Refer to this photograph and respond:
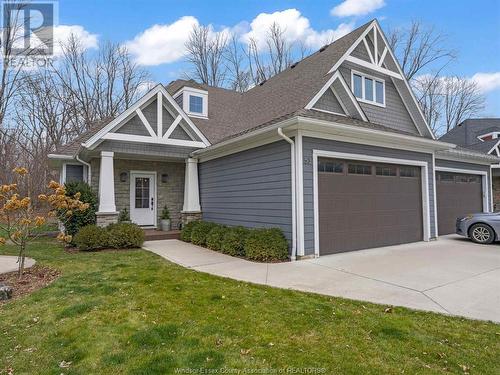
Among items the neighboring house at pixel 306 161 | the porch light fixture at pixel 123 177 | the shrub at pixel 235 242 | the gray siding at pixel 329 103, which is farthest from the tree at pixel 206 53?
the shrub at pixel 235 242

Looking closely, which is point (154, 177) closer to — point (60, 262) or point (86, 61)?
point (60, 262)

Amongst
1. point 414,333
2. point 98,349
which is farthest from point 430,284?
point 98,349

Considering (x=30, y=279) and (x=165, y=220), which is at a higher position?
(x=165, y=220)

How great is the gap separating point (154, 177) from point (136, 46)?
16023 millimetres

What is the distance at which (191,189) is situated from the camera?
11305 mm

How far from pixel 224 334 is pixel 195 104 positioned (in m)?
11.6

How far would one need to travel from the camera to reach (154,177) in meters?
12.0

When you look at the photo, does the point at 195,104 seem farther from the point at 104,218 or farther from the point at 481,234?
the point at 481,234

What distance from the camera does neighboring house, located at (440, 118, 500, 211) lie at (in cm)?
1925

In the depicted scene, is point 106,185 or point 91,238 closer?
point 91,238

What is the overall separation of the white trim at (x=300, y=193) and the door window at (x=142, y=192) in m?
6.79

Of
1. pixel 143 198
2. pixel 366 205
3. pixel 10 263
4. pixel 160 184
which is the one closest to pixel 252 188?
pixel 366 205

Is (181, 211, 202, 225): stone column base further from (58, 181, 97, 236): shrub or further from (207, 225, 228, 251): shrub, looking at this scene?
(58, 181, 97, 236): shrub

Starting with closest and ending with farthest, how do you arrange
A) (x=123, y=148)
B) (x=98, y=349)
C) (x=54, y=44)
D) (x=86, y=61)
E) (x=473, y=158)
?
(x=98, y=349) → (x=123, y=148) → (x=473, y=158) → (x=54, y=44) → (x=86, y=61)
